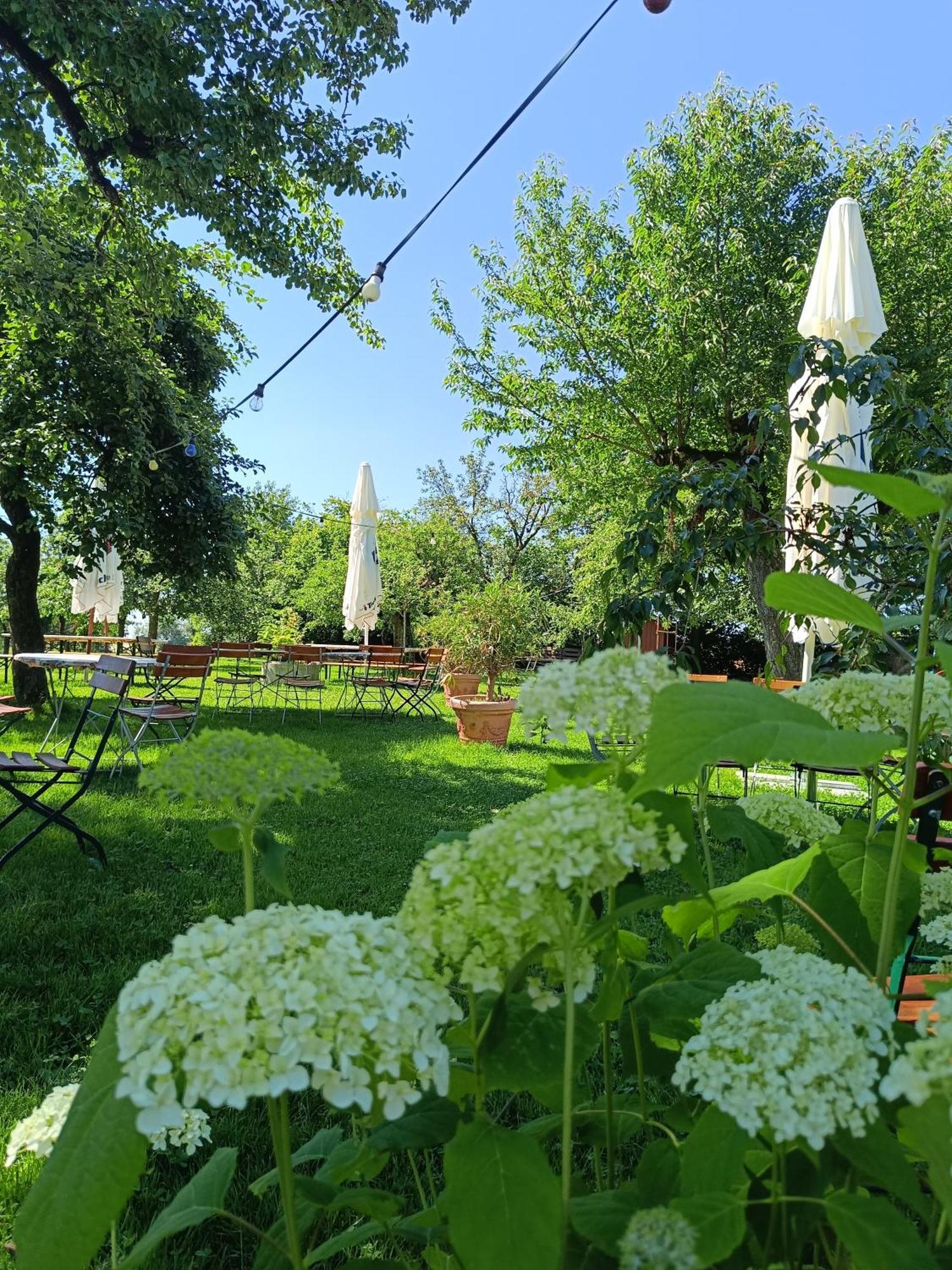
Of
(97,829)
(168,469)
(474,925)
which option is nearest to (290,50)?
(168,469)

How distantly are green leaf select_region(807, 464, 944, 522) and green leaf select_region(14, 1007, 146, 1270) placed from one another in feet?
2.21

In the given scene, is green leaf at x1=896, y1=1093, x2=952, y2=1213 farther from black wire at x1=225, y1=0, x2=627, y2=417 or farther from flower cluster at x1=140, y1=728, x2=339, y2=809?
black wire at x1=225, y1=0, x2=627, y2=417

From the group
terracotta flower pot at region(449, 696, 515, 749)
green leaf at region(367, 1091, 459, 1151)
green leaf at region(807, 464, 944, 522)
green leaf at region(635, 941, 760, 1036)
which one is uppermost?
green leaf at region(807, 464, 944, 522)

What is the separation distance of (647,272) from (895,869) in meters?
13.6

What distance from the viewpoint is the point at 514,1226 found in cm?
44

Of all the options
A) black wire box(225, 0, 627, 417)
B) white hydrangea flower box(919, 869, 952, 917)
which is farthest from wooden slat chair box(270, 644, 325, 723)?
white hydrangea flower box(919, 869, 952, 917)

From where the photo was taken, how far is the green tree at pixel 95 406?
7180mm

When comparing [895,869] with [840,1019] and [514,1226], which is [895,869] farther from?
[514,1226]

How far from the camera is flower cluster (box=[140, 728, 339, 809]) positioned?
26.6 inches

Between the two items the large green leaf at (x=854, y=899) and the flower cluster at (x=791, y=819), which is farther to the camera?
the flower cluster at (x=791, y=819)

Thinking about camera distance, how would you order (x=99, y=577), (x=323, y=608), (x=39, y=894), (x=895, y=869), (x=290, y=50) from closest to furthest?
(x=895, y=869), (x=39, y=894), (x=290, y=50), (x=99, y=577), (x=323, y=608)

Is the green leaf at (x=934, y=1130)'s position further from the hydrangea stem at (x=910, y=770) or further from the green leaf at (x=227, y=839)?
the green leaf at (x=227, y=839)

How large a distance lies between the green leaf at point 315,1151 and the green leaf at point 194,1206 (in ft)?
0.13

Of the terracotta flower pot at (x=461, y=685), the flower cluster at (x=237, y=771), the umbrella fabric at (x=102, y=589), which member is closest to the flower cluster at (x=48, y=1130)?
the flower cluster at (x=237, y=771)
